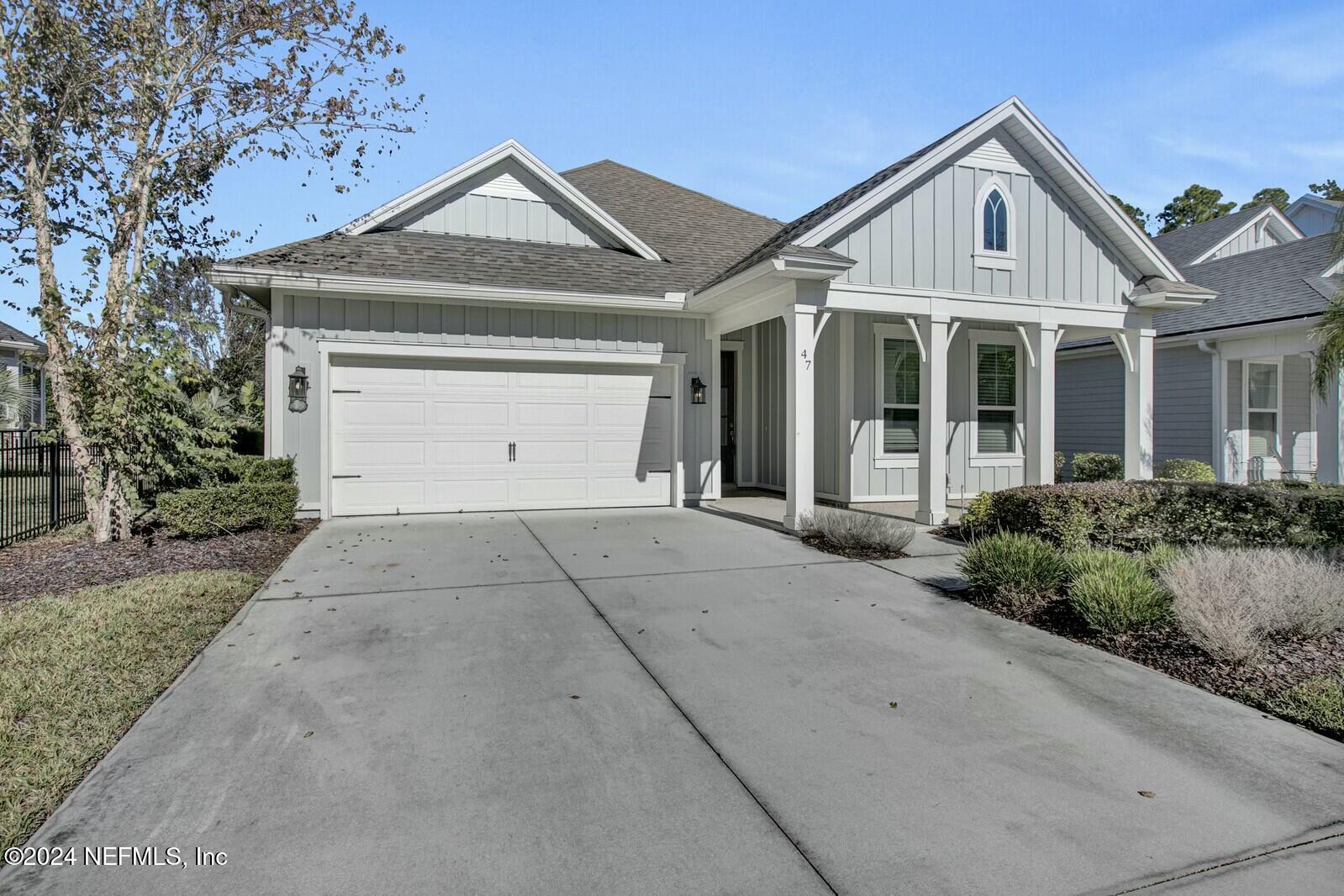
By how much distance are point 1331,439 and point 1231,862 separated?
12790 millimetres

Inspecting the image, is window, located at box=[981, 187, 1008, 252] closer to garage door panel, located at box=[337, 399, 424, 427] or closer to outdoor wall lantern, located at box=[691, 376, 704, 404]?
outdoor wall lantern, located at box=[691, 376, 704, 404]

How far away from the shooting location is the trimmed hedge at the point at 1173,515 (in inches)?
278

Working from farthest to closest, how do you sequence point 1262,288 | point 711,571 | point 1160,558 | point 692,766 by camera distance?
point 1262,288 → point 711,571 → point 1160,558 → point 692,766

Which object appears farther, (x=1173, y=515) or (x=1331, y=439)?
(x=1331, y=439)

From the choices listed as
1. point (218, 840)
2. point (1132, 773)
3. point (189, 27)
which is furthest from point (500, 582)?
point (189, 27)

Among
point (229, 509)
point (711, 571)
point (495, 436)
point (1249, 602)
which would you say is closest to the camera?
point (1249, 602)

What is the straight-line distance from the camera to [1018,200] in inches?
396

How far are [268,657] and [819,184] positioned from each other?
1324cm

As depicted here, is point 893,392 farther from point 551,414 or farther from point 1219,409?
point 1219,409

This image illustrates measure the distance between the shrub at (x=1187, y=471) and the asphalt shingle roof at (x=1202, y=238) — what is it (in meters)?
7.56

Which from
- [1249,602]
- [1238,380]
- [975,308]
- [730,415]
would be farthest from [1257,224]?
[1249,602]

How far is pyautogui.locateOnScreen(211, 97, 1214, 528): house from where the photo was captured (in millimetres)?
9508

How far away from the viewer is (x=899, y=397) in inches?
474

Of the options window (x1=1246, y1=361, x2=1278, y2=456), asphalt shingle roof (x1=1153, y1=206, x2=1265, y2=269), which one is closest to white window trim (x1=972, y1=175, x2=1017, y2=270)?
window (x1=1246, y1=361, x2=1278, y2=456)
